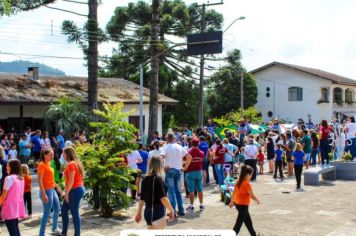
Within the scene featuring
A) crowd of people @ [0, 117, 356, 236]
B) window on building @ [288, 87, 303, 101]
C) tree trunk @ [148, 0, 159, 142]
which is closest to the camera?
crowd of people @ [0, 117, 356, 236]

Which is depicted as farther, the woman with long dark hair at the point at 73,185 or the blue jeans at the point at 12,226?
the woman with long dark hair at the point at 73,185

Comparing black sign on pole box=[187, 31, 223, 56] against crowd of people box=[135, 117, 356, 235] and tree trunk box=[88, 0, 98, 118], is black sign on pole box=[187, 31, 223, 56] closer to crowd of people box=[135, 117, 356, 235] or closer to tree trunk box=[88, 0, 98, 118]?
crowd of people box=[135, 117, 356, 235]

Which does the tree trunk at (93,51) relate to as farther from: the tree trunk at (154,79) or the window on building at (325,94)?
the window on building at (325,94)

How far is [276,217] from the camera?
1020cm

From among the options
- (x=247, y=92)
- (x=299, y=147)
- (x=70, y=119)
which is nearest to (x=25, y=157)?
(x=70, y=119)

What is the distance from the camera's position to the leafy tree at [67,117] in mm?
20234

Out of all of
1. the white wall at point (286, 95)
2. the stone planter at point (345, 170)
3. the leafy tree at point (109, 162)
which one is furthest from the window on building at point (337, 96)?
the leafy tree at point (109, 162)

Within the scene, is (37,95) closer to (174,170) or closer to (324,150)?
(324,150)

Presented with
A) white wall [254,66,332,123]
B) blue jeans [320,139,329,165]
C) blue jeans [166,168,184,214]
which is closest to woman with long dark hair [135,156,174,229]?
blue jeans [166,168,184,214]

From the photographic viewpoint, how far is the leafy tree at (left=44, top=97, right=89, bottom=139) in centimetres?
2023

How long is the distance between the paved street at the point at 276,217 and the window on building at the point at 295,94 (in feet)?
115

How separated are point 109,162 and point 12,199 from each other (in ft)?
9.48

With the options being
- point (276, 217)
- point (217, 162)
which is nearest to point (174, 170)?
point (276, 217)

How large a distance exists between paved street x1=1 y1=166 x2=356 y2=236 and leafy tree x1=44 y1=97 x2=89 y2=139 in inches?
327
